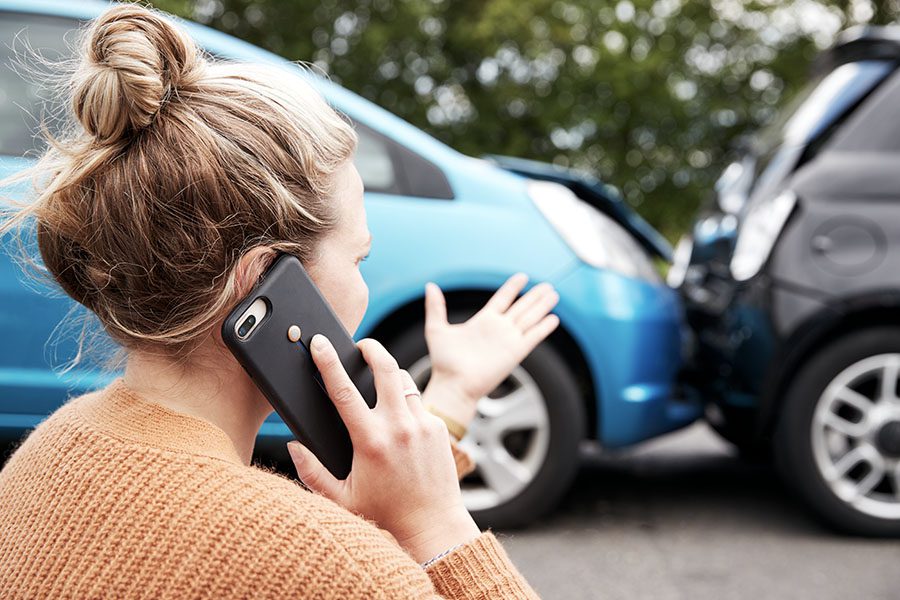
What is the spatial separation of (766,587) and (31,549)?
2435 mm

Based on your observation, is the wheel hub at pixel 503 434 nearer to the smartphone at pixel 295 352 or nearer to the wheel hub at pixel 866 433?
the wheel hub at pixel 866 433

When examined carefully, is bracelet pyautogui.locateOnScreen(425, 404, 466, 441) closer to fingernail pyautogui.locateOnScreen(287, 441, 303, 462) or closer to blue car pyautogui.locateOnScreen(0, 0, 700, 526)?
fingernail pyautogui.locateOnScreen(287, 441, 303, 462)

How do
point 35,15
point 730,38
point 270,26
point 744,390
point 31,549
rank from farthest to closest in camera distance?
point 270,26
point 730,38
point 744,390
point 35,15
point 31,549

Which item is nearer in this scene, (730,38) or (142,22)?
(142,22)

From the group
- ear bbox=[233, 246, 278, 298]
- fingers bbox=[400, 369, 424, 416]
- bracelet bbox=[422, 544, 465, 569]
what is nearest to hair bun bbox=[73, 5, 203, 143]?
ear bbox=[233, 246, 278, 298]

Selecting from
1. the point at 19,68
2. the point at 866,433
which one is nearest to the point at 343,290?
the point at 19,68

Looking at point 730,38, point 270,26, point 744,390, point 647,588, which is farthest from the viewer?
point 270,26

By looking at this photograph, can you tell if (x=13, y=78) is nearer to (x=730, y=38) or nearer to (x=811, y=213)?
(x=811, y=213)

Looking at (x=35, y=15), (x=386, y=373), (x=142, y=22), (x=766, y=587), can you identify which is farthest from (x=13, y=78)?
(x=766, y=587)

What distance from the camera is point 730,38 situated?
14.6 m

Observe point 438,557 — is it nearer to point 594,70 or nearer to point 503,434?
point 503,434

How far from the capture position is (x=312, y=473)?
1360mm

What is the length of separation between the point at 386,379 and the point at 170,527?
1.06 ft

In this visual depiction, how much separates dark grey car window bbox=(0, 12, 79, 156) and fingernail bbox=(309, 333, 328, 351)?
230 centimetres
